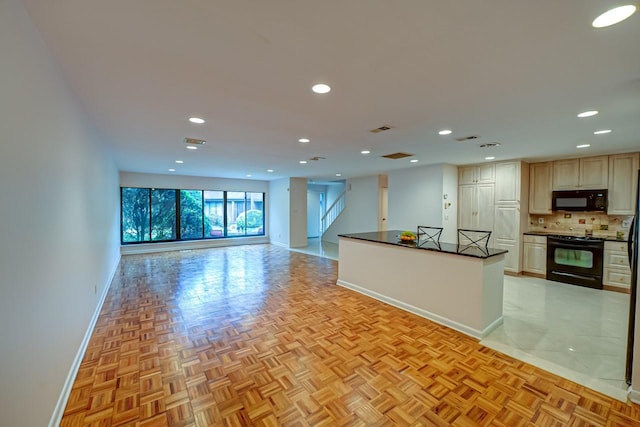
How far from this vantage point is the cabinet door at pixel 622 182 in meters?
4.32

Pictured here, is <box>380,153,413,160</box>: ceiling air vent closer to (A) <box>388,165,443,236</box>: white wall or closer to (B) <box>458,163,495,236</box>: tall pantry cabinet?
(A) <box>388,165,443,236</box>: white wall

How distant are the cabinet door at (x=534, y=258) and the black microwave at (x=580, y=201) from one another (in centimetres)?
82

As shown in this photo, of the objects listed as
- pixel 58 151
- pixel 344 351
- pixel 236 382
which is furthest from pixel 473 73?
pixel 58 151

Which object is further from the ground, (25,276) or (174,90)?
(174,90)

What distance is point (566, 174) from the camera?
5.03 m

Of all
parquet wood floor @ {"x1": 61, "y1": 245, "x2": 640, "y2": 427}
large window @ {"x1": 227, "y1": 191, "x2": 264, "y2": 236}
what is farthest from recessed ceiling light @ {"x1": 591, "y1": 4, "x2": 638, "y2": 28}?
large window @ {"x1": 227, "y1": 191, "x2": 264, "y2": 236}

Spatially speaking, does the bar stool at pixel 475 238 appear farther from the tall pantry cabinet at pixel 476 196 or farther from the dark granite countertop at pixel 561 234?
the dark granite countertop at pixel 561 234

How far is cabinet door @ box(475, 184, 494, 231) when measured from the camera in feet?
18.4

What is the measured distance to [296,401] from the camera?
188 cm

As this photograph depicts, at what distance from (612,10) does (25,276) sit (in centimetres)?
319

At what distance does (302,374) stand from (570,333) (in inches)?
120

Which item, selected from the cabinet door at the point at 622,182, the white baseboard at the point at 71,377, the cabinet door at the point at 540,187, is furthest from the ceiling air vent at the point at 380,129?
the cabinet door at the point at 622,182

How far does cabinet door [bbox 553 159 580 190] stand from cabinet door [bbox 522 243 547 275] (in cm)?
122

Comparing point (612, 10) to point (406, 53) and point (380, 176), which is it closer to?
point (406, 53)
